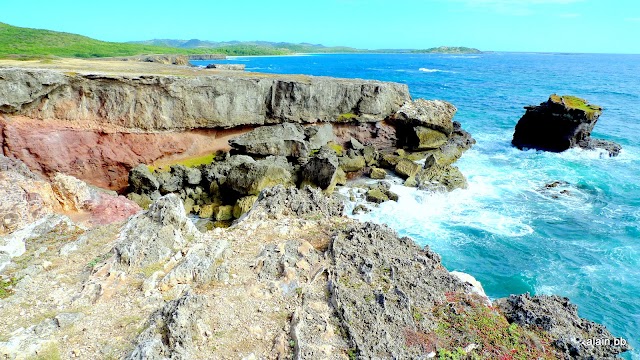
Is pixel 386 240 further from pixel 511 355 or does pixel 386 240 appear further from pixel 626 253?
pixel 626 253

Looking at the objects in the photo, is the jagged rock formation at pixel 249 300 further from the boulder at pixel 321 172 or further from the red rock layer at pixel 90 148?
the red rock layer at pixel 90 148

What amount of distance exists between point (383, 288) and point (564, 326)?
5.73 m

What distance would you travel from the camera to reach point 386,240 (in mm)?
14000

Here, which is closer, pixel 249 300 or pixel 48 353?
pixel 48 353

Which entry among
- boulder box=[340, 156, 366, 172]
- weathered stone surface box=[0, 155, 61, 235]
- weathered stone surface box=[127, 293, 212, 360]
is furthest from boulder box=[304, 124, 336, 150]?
weathered stone surface box=[127, 293, 212, 360]

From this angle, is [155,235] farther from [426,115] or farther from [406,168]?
[426,115]

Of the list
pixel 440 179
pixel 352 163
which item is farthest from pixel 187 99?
pixel 440 179

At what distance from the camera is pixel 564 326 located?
1173cm

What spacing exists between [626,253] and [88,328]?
2725 centimetres

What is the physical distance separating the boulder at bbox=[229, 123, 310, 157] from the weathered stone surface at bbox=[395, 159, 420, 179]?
8069mm

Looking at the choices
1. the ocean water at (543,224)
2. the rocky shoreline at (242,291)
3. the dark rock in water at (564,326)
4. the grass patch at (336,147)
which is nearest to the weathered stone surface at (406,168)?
the ocean water at (543,224)

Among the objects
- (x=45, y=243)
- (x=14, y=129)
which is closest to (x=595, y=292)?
(x=45, y=243)

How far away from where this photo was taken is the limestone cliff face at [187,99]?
87.3 feet

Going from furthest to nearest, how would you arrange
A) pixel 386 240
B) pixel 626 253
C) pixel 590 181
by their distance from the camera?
pixel 590 181 < pixel 626 253 < pixel 386 240
